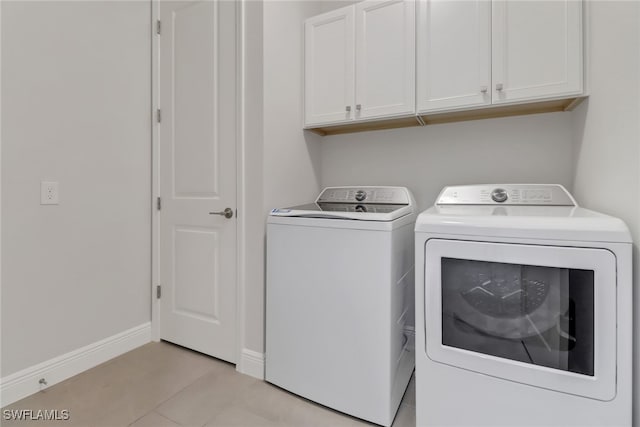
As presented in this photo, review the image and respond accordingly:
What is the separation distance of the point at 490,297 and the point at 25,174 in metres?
2.19

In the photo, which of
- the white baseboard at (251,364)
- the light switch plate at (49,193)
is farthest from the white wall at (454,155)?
the light switch plate at (49,193)

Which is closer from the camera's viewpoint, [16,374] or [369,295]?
[369,295]

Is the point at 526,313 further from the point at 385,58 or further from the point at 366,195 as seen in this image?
the point at 385,58

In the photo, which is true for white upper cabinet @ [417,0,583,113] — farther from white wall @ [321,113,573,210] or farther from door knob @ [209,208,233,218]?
door knob @ [209,208,233,218]

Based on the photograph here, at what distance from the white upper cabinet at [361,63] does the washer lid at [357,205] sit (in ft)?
1.47

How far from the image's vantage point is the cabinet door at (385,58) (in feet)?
5.69

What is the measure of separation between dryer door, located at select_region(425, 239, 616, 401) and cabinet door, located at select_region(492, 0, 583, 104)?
0.87 m

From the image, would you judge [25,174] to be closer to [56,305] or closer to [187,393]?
[56,305]

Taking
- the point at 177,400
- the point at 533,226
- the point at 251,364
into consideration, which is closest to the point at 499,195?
the point at 533,226

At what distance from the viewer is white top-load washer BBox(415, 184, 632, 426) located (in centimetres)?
98

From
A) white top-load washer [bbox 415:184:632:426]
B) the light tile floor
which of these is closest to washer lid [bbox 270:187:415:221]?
white top-load washer [bbox 415:184:632:426]

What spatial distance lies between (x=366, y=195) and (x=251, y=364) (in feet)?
3.96

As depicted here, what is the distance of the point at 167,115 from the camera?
86.2 inches

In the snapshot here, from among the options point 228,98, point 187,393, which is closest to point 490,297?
point 187,393
